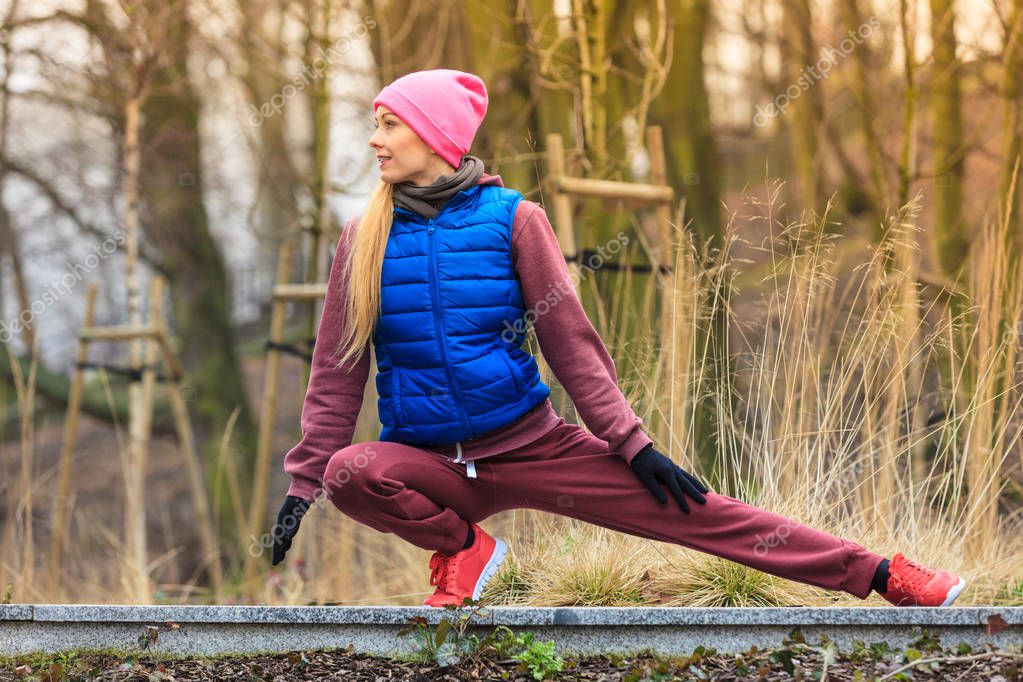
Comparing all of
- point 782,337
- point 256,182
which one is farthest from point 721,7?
point 782,337

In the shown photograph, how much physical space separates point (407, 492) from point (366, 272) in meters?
0.54

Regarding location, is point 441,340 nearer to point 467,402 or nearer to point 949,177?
point 467,402

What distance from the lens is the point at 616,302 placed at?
4.60 metres

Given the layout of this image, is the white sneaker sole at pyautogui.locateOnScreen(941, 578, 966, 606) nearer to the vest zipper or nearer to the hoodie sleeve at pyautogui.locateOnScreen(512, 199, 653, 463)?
the hoodie sleeve at pyautogui.locateOnScreen(512, 199, 653, 463)

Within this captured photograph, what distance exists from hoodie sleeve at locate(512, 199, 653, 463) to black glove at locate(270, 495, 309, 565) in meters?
0.72

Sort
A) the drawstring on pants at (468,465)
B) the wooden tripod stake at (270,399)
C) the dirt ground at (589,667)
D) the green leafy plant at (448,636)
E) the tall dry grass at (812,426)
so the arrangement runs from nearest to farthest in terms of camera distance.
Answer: the dirt ground at (589,667)
the green leafy plant at (448,636)
the drawstring on pants at (468,465)
the tall dry grass at (812,426)
the wooden tripod stake at (270,399)

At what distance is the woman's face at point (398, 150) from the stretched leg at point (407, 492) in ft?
2.24

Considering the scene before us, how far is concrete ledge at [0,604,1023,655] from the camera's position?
111 inches

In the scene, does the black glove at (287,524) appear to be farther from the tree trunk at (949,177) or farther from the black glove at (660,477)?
the tree trunk at (949,177)

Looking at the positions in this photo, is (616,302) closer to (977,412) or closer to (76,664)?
(977,412)

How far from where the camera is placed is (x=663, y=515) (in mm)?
3066

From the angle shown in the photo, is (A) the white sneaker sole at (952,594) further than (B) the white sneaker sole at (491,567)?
No

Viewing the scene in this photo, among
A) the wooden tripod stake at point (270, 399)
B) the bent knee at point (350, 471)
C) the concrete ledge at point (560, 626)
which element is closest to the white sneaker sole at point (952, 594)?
the concrete ledge at point (560, 626)

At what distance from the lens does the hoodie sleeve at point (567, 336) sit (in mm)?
3021
